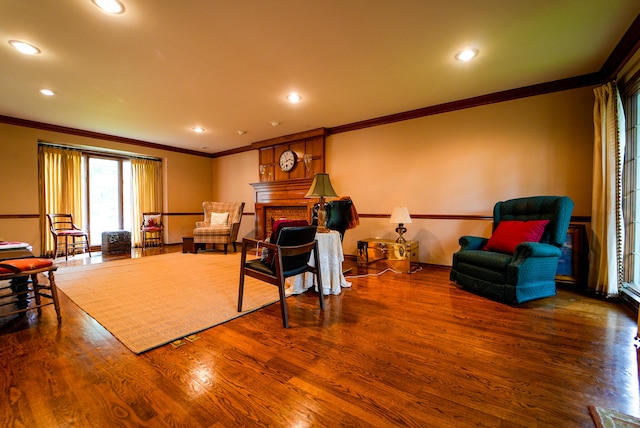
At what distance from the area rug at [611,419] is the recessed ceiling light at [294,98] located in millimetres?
3789

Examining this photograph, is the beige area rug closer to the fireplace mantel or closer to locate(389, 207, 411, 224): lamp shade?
the fireplace mantel

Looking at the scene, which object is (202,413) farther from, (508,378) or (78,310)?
(78,310)

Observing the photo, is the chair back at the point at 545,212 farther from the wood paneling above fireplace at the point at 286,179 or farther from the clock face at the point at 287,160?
the clock face at the point at 287,160

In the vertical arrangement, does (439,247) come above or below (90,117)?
below

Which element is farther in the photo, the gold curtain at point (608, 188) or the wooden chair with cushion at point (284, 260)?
the gold curtain at point (608, 188)

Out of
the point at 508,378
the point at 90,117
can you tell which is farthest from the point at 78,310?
the point at 90,117

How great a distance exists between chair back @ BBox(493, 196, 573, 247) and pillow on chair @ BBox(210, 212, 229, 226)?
491cm

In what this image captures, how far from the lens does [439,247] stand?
407 cm

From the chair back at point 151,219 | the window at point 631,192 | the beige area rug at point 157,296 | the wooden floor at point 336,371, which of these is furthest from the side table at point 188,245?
the window at point 631,192

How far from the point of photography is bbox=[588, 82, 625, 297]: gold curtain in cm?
262

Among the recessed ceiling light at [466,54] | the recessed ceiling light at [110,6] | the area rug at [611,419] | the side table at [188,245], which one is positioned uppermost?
the recessed ceiling light at [466,54]

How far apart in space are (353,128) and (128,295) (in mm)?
4130

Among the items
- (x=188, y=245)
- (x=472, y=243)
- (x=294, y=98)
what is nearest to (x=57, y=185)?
(x=188, y=245)

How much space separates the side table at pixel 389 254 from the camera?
12.4ft
